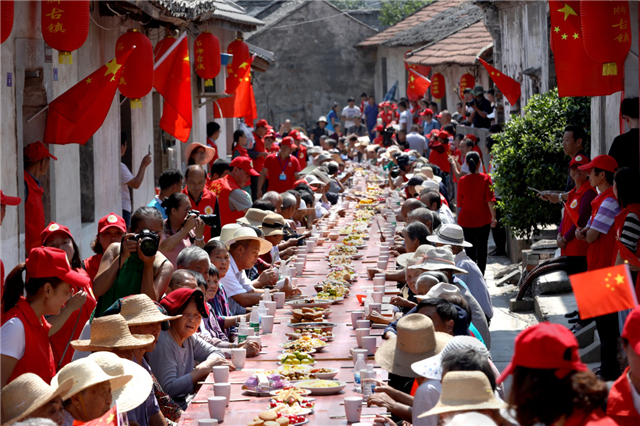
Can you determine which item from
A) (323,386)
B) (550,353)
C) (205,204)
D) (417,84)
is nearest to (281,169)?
(205,204)

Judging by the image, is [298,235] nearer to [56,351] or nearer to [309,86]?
[56,351]

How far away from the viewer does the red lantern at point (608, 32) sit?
304 inches

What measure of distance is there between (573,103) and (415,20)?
24.3 metres

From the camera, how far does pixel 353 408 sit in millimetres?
4453

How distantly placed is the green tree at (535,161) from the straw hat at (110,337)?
704 cm

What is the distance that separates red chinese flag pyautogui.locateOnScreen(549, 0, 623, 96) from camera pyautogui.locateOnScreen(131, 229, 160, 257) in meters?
4.35

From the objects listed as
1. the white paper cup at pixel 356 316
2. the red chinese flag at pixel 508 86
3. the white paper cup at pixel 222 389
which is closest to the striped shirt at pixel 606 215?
the white paper cup at pixel 356 316

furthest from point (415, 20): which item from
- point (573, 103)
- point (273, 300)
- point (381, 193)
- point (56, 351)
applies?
point (56, 351)

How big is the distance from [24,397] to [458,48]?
20795 millimetres

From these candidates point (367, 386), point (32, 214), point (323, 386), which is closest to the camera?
point (367, 386)

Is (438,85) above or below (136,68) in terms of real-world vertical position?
above

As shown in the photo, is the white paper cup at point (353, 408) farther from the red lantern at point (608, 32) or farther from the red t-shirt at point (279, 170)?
the red t-shirt at point (279, 170)

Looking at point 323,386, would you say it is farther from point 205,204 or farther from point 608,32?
point 205,204

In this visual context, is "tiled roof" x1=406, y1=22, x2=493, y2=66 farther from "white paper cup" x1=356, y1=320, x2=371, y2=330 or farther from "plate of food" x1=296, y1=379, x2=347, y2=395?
"plate of food" x1=296, y1=379, x2=347, y2=395
